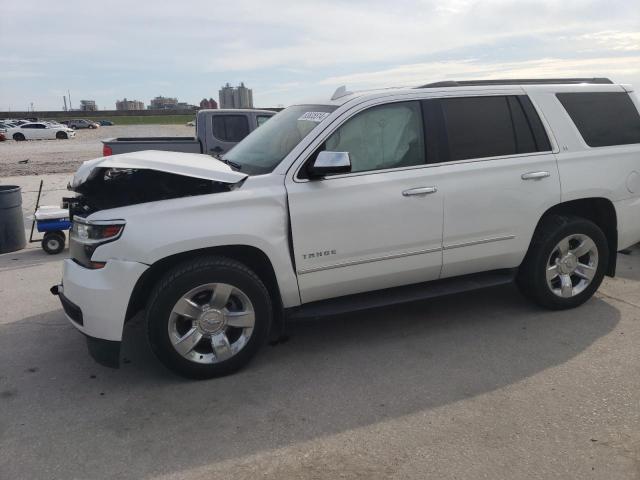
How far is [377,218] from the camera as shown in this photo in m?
4.07

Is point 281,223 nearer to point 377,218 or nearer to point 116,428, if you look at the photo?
point 377,218

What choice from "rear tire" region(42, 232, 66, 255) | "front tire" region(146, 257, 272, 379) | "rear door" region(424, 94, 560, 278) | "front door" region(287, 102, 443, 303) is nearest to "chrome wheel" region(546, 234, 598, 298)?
"rear door" region(424, 94, 560, 278)

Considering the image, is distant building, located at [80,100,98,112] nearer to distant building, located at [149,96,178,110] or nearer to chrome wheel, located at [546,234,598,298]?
distant building, located at [149,96,178,110]

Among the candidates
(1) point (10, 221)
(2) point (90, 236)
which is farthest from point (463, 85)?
(1) point (10, 221)

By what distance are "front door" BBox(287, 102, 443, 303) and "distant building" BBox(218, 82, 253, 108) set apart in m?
45.5

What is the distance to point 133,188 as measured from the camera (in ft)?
13.4

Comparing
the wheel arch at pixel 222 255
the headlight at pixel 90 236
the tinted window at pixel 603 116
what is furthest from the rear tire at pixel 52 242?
the tinted window at pixel 603 116

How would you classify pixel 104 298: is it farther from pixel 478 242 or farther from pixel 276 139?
pixel 478 242

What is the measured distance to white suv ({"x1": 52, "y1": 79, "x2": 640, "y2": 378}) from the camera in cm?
367

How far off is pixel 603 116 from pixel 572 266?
1.33m

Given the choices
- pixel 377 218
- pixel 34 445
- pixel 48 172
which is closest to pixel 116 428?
pixel 34 445

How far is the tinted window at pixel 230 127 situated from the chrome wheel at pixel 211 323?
723 cm

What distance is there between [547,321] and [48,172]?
17.2 metres

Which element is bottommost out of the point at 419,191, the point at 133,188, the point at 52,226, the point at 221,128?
the point at 52,226
